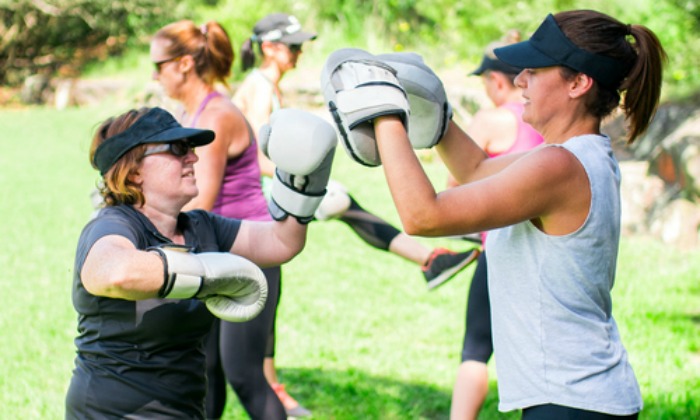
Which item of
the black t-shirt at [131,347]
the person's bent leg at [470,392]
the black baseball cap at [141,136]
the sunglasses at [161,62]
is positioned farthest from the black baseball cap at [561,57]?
the sunglasses at [161,62]

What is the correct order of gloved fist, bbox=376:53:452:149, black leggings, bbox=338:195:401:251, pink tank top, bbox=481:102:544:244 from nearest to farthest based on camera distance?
gloved fist, bbox=376:53:452:149
pink tank top, bbox=481:102:544:244
black leggings, bbox=338:195:401:251

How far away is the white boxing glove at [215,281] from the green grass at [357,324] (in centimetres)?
140

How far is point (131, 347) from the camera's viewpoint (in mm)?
2361

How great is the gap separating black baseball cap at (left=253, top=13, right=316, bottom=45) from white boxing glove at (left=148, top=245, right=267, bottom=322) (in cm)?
237

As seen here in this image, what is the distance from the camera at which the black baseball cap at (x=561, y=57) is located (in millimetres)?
2084

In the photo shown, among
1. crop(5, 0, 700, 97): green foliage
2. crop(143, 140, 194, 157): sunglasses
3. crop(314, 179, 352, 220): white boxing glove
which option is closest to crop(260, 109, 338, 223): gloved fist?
crop(143, 140, 194, 157): sunglasses

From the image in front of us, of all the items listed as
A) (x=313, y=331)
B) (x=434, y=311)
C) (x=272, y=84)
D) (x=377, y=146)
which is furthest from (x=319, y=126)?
(x=434, y=311)

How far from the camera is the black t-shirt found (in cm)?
234

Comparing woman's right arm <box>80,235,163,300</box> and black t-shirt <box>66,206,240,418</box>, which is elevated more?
woman's right arm <box>80,235,163,300</box>

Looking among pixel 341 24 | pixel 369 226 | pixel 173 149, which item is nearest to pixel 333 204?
pixel 369 226

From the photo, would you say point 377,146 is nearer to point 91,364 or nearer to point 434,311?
point 91,364

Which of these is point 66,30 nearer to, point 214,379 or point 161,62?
point 161,62

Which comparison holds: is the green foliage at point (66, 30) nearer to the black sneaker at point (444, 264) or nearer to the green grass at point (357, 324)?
the green grass at point (357, 324)

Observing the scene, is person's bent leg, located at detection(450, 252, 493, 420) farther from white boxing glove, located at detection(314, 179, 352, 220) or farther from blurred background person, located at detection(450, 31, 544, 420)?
white boxing glove, located at detection(314, 179, 352, 220)
